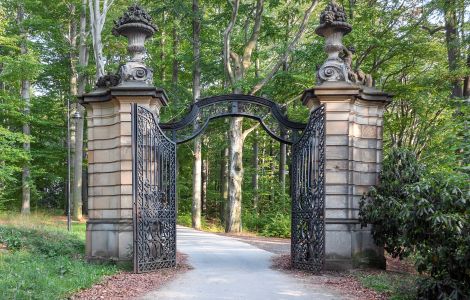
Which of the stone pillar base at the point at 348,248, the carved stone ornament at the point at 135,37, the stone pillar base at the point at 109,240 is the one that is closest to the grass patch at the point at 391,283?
the stone pillar base at the point at 348,248

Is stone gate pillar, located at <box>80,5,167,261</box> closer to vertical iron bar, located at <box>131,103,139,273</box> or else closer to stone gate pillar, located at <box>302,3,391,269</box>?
vertical iron bar, located at <box>131,103,139,273</box>

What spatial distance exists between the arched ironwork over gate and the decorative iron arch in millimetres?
23

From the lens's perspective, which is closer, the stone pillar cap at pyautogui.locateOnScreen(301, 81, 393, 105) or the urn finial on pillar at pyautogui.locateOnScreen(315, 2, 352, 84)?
the stone pillar cap at pyautogui.locateOnScreen(301, 81, 393, 105)

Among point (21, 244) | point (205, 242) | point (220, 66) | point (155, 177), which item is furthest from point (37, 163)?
point (155, 177)

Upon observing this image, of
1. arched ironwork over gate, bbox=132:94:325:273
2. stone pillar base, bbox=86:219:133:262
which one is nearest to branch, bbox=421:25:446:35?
arched ironwork over gate, bbox=132:94:325:273

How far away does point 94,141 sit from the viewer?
10516 mm

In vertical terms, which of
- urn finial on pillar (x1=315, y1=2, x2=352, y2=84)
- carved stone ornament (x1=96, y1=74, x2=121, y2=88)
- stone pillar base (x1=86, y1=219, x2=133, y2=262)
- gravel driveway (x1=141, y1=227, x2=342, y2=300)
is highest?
urn finial on pillar (x1=315, y1=2, x2=352, y2=84)

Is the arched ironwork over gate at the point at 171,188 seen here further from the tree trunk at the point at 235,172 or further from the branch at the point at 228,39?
the tree trunk at the point at 235,172

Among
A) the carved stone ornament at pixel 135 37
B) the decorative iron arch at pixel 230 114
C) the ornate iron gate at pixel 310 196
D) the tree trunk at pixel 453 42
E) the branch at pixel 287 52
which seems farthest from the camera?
the branch at pixel 287 52

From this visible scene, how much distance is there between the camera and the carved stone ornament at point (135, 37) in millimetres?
10188

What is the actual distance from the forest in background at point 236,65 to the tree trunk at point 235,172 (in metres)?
0.06

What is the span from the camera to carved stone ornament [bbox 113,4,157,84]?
10188mm

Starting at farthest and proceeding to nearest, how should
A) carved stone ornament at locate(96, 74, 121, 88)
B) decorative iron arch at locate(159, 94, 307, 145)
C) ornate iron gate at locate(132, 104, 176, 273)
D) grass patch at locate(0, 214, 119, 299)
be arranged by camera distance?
decorative iron arch at locate(159, 94, 307, 145), carved stone ornament at locate(96, 74, 121, 88), ornate iron gate at locate(132, 104, 176, 273), grass patch at locate(0, 214, 119, 299)

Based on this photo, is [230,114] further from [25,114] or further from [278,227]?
[25,114]
